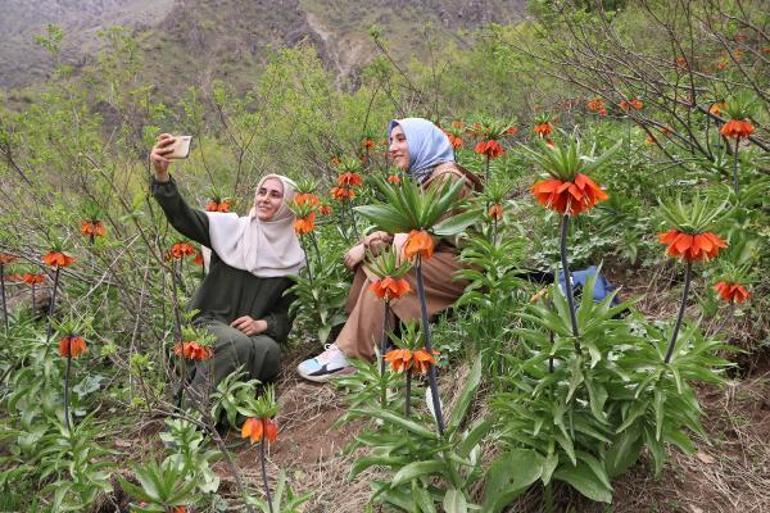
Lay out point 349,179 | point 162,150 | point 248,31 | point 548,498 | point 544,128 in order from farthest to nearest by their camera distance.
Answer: point 248,31
point 544,128
point 349,179
point 162,150
point 548,498

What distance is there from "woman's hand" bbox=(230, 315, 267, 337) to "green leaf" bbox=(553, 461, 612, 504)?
2241mm

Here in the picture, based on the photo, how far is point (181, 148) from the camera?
3.44 metres

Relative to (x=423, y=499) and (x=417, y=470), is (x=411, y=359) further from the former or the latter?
(x=423, y=499)

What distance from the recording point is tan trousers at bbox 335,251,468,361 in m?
3.71

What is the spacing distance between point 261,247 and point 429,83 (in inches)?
268

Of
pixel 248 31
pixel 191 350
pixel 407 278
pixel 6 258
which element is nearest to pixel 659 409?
pixel 407 278

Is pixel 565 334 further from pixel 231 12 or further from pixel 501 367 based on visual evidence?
pixel 231 12

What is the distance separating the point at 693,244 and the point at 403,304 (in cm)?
195

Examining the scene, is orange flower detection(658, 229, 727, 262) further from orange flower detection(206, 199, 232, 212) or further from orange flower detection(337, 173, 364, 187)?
orange flower detection(206, 199, 232, 212)

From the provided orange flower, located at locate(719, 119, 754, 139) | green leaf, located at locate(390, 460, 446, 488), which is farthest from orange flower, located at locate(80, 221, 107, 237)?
orange flower, located at locate(719, 119, 754, 139)

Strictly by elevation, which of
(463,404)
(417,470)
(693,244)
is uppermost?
(693,244)

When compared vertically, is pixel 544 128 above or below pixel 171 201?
below

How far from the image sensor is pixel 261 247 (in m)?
4.21

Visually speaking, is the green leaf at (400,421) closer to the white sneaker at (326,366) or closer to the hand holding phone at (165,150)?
the white sneaker at (326,366)
